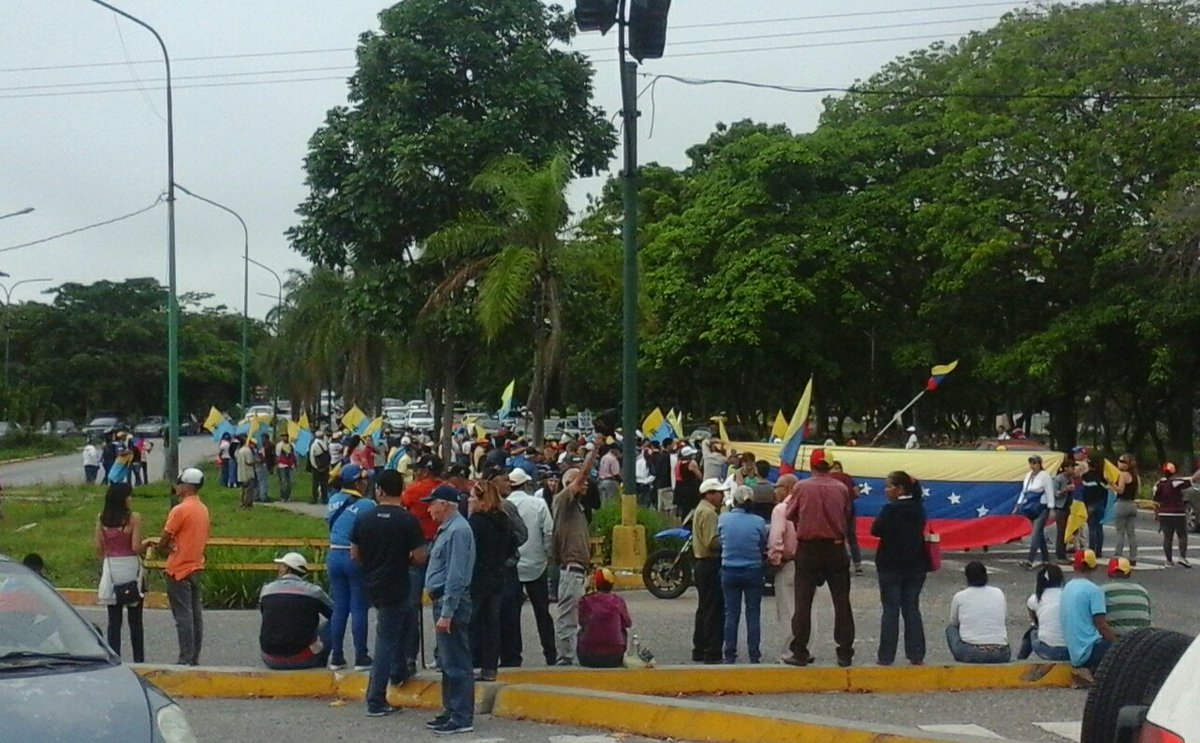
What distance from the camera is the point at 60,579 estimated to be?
18250 mm

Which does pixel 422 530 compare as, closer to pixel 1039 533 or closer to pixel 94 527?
pixel 1039 533

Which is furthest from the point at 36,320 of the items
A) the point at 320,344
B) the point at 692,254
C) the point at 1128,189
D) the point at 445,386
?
the point at 1128,189

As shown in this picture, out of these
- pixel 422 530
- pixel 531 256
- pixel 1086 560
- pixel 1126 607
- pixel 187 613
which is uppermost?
pixel 531 256

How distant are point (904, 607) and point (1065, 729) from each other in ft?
8.16

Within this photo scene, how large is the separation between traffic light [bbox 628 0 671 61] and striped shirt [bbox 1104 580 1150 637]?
661cm

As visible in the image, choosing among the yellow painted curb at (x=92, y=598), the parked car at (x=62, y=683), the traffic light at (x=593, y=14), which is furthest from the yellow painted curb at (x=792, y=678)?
the yellow painted curb at (x=92, y=598)

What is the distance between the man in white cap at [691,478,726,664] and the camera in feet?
43.0

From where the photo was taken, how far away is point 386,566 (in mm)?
10180

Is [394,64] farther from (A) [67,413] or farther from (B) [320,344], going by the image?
(A) [67,413]

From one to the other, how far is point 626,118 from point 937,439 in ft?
131

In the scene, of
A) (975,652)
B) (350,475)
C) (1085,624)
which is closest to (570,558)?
(350,475)

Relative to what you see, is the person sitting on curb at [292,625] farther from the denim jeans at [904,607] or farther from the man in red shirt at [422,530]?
the denim jeans at [904,607]

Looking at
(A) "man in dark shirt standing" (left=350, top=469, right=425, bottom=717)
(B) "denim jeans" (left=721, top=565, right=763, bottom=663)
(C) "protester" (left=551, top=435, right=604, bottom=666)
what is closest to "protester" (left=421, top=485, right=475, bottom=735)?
(A) "man in dark shirt standing" (left=350, top=469, right=425, bottom=717)

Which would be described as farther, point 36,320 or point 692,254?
point 36,320
